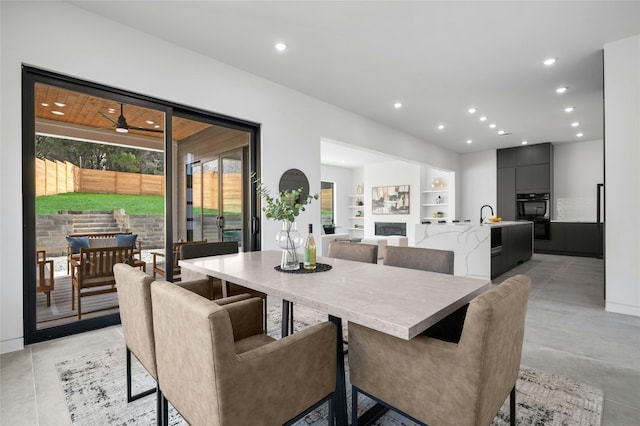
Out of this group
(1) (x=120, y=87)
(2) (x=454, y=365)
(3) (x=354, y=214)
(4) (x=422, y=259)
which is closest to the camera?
(2) (x=454, y=365)

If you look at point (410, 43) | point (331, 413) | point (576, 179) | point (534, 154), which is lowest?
point (331, 413)

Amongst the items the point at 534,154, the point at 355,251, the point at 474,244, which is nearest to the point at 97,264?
the point at 355,251

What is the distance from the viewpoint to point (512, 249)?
577 centimetres

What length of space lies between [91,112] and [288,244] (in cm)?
266

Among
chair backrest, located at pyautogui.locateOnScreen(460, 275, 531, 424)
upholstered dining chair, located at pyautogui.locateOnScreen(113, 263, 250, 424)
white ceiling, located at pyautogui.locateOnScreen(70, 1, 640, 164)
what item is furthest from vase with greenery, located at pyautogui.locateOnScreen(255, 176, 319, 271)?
→ white ceiling, located at pyautogui.locateOnScreen(70, 1, 640, 164)

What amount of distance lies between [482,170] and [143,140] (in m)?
8.80

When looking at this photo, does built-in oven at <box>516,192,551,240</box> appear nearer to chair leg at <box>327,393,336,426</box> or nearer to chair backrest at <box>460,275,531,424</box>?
chair backrest at <box>460,275,531,424</box>

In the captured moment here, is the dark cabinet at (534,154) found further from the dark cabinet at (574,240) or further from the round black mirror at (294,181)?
the round black mirror at (294,181)

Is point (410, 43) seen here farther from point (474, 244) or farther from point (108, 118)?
point (108, 118)

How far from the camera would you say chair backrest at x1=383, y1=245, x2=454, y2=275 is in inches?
82.7

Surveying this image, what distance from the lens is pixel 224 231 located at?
14.4 ft

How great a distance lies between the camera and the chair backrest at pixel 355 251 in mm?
2473

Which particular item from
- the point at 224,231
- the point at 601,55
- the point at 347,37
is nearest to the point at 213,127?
the point at 224,231

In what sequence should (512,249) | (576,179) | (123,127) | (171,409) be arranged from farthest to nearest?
1. (576,179)
2. (512,249)
3. (123,127)
4. (171,409)
